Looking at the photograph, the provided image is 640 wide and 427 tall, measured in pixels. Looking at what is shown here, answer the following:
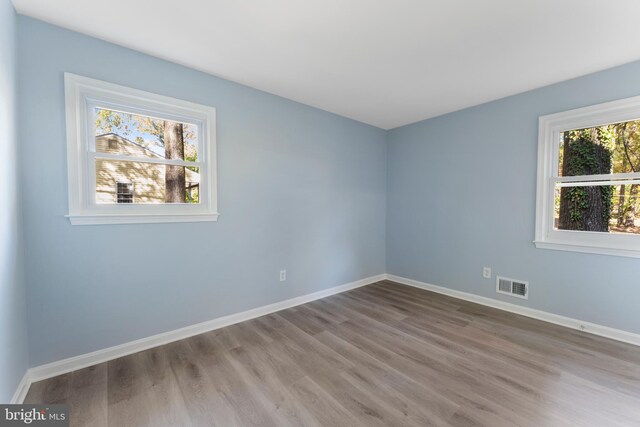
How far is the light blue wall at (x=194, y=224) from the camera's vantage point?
5.74ft

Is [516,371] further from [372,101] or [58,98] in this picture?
[58,98]

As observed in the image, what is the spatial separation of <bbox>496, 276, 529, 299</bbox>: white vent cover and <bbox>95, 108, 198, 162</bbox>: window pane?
3577 millimetres

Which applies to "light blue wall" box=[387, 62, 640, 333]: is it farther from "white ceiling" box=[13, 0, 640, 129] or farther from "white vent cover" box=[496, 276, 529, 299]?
"white ceiling" box=[13, 0, 640, 129]

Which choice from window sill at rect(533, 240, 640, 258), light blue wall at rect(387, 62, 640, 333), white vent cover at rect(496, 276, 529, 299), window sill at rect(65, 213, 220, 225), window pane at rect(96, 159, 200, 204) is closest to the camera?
window sill at rect(65, 213, 220, 225)

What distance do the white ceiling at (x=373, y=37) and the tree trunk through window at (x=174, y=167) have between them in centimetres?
59

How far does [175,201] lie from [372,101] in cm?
241

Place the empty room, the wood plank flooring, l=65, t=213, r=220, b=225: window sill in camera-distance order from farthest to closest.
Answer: l=65, t=213, r=220, b=225: window sill, the empty room, the wood plank flooring

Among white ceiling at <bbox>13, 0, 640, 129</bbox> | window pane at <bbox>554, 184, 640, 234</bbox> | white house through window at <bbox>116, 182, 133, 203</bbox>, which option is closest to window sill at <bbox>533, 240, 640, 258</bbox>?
window pane at <bbox>554, 184, 640, 234</bbox>

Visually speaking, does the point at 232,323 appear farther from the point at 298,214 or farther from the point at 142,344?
the point at 298,214

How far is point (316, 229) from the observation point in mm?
3297

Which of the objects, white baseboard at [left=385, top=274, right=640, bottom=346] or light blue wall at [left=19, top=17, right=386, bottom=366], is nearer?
light blue wall at [left=19, top=17, right=386, bottom=366]

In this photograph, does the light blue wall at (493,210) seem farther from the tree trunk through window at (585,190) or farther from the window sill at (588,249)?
the tree trunk through window at (585,190)

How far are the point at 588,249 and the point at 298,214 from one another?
2.91 meters

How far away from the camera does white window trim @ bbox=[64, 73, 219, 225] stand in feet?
5.99
